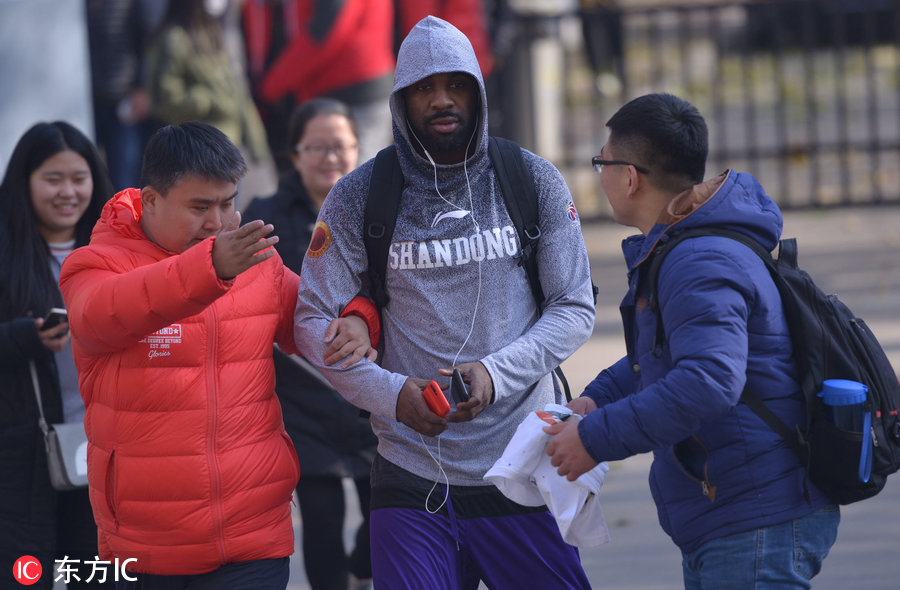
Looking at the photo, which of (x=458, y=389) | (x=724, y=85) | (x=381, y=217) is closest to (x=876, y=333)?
(x=381, y=217)

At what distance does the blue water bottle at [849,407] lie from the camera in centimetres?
294

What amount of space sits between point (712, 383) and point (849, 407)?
1.30 feet

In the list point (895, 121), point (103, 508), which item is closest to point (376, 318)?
point (103, 508)

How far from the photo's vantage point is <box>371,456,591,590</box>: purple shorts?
3.44m

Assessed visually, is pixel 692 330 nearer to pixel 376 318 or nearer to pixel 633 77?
pixel 376 318

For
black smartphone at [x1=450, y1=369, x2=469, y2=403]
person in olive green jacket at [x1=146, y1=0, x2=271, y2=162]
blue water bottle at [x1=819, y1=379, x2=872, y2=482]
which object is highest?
person in olive green jacket at [x1=146, y1=0, x2=271, y2=162]

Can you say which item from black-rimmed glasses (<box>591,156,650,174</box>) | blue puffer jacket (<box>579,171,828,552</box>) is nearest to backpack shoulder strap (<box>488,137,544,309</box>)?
black-rimmed glasses (<box>591,156,650,174</box>)

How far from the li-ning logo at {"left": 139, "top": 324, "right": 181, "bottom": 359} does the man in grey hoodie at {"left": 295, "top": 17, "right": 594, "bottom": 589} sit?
34 cm

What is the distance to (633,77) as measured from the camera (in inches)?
634

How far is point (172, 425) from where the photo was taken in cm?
329

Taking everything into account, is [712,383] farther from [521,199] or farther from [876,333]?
[876,333]

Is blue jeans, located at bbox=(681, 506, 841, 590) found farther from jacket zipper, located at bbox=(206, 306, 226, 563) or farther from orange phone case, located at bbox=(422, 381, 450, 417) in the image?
jacket zipper, located at bbox=(206, 306, 226, 563)

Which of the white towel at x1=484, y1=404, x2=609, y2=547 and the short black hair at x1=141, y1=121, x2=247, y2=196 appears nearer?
the white towel at x1=484, y1=404, x2=609, y2=547

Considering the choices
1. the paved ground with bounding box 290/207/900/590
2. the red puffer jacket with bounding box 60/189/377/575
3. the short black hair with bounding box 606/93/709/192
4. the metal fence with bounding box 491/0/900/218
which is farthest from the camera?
the metal fence with bounding box 491/0/900/218
